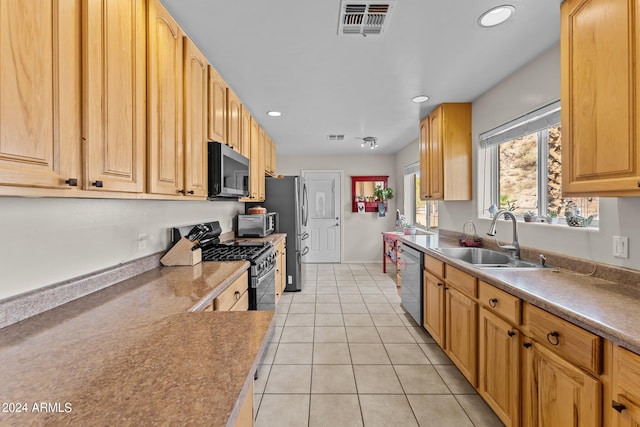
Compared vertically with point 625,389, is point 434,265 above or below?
above

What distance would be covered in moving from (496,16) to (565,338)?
67.7 inches

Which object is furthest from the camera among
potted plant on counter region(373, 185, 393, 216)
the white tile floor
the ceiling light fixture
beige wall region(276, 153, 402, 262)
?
beige wall region(276, 153, 402, 262)

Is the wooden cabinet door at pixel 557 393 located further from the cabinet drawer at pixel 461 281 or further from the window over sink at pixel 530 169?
the window over sink at pixel 530 169

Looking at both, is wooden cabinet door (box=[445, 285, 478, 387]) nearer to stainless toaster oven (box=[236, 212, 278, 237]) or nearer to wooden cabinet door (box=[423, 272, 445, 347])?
wooden cabinet door (box=[423, 272, 445, 347])

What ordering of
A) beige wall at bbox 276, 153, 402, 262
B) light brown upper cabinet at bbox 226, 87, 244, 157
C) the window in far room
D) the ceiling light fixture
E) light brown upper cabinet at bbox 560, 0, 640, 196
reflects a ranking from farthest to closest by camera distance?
1. beige wall at bbox 276, 153, 402, 262
2. the window in far room
3. the ceiling light fixture
4. light brown upper cabinet at bbox 226, 87, 244, 157
5. light brown upper cabinet at bbox 560, 0, 640, 196

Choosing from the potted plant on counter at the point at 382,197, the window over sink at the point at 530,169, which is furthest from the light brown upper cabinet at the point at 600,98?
the potted plant on counter at the point at 382,197

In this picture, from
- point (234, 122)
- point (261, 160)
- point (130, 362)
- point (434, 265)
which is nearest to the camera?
point (130, 362)

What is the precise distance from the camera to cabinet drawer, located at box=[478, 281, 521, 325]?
4.81 ft

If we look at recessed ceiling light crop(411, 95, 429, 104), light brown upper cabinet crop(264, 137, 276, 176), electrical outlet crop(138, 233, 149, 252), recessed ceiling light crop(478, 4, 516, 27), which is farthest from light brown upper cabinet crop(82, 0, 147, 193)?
light brown upper cabinet crop(264, 137, 276, 176)

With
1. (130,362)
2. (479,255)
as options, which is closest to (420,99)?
(479,255)

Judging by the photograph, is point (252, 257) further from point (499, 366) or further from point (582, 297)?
point (582, 297)

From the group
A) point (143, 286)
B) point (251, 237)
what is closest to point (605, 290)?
point (143, 286)

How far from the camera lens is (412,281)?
121 inches

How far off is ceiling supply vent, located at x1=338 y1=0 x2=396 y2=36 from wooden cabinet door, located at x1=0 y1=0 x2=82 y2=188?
125 cm
